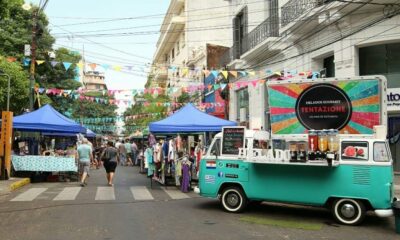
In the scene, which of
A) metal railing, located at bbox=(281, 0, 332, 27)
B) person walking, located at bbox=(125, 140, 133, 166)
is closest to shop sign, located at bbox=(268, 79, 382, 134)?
metal railing, located at bbox=(281, 0, 332, 27)

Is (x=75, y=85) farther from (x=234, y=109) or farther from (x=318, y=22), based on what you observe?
(x=318, y=22)

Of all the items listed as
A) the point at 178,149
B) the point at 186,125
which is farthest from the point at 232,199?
the point at 186,125

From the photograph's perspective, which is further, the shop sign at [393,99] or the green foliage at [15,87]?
the green foliage at [15,87]

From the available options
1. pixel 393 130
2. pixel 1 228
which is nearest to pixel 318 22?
pixel 393 130

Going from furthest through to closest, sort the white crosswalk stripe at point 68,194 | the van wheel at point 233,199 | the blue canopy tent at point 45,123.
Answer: the blue canopy tent at point 45,123, the white crosswalk stripe at point 68,194, the van wheel at point 233,199

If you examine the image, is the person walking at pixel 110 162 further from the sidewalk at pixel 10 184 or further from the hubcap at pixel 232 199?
the hubcap at pixel 232 199

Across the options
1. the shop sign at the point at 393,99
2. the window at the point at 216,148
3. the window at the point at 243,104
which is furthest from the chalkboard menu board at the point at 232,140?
the window at the point at 243,104

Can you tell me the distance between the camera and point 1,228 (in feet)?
29.4

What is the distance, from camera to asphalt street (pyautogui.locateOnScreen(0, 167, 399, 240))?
8.55 meters

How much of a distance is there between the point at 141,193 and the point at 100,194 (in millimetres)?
1275

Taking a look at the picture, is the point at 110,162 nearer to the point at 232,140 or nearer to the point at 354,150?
the point at 232,140

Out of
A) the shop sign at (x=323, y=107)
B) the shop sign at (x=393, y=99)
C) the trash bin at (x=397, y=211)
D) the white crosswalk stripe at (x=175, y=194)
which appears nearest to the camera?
→ the trash bin at (x=397, y=211)

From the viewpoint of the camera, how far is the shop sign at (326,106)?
1047cm

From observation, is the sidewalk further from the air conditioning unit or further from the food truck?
the air conditioning unit
